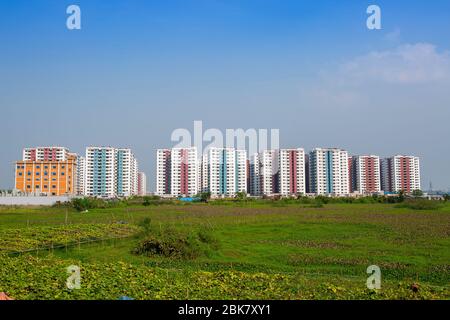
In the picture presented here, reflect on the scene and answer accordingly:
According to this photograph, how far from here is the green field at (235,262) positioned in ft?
28.6

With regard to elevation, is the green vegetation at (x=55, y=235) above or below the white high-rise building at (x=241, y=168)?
below

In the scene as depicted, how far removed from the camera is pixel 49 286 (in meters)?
8.83

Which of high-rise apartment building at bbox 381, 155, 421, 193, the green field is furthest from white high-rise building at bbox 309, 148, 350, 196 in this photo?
the green field

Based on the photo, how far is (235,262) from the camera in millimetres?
14039

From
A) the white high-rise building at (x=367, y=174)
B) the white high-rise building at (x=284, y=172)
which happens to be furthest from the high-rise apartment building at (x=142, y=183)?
the white high-rise building at (x=367, y=174)

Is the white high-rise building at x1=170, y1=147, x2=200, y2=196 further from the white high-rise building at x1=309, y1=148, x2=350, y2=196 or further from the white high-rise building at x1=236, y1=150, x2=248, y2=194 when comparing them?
the white high-rise building at x1=309, y1=148, x2=350, y2=196

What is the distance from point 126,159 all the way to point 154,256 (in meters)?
89.6

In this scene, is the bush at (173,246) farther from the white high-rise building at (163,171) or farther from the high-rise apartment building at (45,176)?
the white high-rise building at (163,171)

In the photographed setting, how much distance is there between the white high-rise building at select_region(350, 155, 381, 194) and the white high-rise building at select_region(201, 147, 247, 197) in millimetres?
33527

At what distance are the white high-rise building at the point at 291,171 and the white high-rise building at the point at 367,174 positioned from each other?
20392 mm

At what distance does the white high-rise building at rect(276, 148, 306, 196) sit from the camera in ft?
325

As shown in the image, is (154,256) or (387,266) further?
(154,256)

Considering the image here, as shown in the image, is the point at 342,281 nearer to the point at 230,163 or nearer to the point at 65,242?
the point at 65,242
